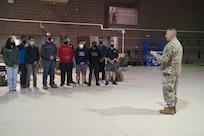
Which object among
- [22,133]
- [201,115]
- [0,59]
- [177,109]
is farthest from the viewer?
[0,59]

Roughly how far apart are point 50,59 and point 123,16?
9467mm

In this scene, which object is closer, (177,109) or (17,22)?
(177,109)

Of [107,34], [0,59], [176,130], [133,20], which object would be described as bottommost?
[176,130]

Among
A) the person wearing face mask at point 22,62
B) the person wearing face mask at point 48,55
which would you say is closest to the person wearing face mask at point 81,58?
the person wearing face mask at point 48,55

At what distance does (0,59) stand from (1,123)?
27.5 ft

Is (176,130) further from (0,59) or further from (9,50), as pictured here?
(0,59)

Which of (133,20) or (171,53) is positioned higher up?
(133,20)

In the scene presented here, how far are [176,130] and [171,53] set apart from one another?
139 cm

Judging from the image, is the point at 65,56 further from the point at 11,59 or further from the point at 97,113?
the point at 97,113

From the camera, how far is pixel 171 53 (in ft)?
13.1

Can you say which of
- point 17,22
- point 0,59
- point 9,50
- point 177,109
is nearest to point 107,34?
point 17,22

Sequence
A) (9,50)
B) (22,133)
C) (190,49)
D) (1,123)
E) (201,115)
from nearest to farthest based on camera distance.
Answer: (22,133) → (1,123) → (201,115) → (9,50) → (190,49)

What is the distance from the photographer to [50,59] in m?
6.48

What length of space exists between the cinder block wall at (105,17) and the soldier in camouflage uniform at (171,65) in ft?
32.5
